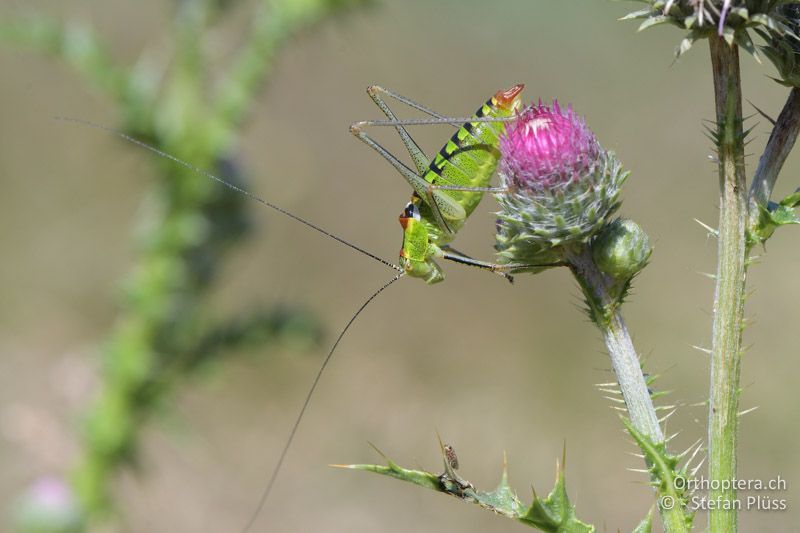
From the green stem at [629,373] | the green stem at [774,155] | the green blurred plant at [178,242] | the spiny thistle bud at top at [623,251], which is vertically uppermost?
the green blurred plant at [178,242]

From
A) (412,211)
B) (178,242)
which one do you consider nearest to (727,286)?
(412,211)

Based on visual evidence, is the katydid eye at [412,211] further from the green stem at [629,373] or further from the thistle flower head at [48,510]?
the thistle flower head at [48,510]

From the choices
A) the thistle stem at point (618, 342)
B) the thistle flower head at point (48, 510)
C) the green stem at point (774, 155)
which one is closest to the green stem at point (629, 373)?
the thistle stem at point (618, 342)

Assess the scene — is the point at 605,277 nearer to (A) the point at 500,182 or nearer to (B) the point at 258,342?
(A) the point at 500,182

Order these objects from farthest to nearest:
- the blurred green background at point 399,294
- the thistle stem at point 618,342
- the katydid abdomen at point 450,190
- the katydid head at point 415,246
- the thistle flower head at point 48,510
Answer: the blurred green background at point 399,294 < the thistle flower head at point 48,510 < the katydid head at point 415,246 < the katydid abdomen at point 450,190 < the thistle stem at point 618,342

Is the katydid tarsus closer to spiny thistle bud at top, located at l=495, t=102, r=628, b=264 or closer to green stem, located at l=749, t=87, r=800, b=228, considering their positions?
spiny thistle bud at top, located at l=495, t=102, r=628, b=264

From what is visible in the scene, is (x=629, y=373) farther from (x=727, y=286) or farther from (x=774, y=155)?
(x=774, y=155)

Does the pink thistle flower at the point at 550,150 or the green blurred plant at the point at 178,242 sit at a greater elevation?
the green blurred plant at the point at 178,242

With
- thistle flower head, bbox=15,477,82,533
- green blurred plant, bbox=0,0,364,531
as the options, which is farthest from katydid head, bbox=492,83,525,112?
thistle flower head, bbox=15,477,82,533
